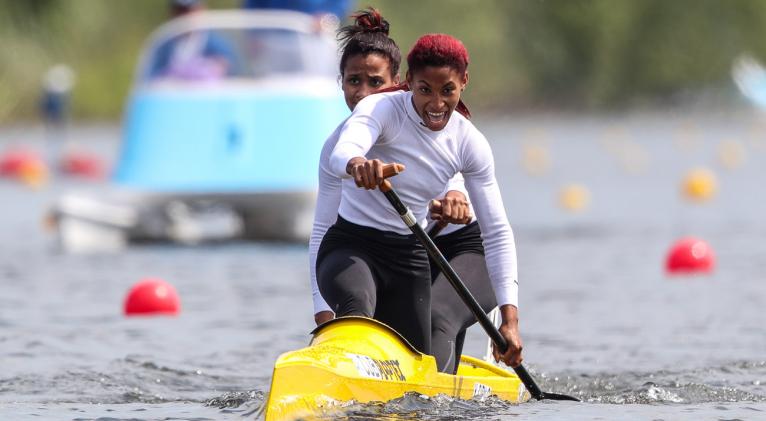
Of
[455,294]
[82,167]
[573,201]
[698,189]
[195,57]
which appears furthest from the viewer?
[82,167]

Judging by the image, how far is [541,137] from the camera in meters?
39.9

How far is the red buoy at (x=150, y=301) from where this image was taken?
10648 mm

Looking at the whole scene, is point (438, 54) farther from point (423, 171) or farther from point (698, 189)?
point (698, 189)

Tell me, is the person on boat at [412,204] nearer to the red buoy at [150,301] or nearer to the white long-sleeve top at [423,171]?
the white long-sleeve top at [423,171]

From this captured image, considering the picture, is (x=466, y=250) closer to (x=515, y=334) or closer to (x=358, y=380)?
(x=515, y=334)

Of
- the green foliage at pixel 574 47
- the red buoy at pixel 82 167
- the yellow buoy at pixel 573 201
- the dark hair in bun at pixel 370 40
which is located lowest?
the dark hair in bun at pixel 370 40

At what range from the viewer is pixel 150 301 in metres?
10.6

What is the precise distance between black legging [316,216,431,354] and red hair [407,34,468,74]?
2.36 ft

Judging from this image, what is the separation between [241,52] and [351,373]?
9.58 m

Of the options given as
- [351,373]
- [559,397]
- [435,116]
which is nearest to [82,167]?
[559,397]

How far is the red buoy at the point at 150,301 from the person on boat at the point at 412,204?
4256mm

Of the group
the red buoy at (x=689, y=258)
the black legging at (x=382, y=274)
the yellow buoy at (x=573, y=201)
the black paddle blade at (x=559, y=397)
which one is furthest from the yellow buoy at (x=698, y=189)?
the black legging at (x=382, y=274)

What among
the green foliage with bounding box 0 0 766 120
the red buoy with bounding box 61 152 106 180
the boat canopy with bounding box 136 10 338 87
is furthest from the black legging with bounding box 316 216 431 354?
the green foliage with bounding box 0 0 766 120

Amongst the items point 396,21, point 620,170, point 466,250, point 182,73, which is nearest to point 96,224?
point 182,73
